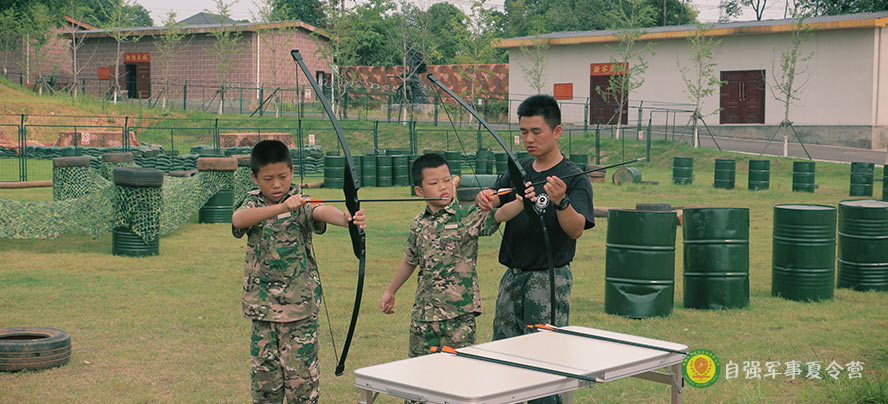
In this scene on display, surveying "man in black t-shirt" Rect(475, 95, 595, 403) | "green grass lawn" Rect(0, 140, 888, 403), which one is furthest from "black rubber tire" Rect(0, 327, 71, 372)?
"man in black t-shirt" Rect(475, 95, 595, 403)

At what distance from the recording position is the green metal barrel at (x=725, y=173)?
1052 inches

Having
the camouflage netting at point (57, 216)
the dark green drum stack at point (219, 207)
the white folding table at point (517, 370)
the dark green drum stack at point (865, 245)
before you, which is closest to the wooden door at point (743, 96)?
the dark green drum stack at point (219, 207)

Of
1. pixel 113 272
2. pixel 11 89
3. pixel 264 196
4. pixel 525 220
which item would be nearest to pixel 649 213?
pixel 525 220

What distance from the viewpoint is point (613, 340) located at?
15.1 feet

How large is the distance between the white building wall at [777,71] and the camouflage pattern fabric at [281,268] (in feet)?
127

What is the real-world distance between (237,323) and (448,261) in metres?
4.44

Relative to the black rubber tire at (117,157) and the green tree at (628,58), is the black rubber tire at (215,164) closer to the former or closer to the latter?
the black rubber tire at (117,157)

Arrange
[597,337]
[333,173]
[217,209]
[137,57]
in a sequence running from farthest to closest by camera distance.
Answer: [137,57], [333,173], [217,209], [597,337]

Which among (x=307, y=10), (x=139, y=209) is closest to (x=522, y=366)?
(x=139, y=209)

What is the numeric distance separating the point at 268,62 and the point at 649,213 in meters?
48.5

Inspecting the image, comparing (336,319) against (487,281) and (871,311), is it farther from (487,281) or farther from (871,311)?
(871,311)

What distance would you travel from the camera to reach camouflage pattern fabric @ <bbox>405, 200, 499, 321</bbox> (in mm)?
5234

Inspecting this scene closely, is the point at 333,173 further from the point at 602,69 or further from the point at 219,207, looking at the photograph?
the point at 602,69

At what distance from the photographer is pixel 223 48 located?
53.8 m
